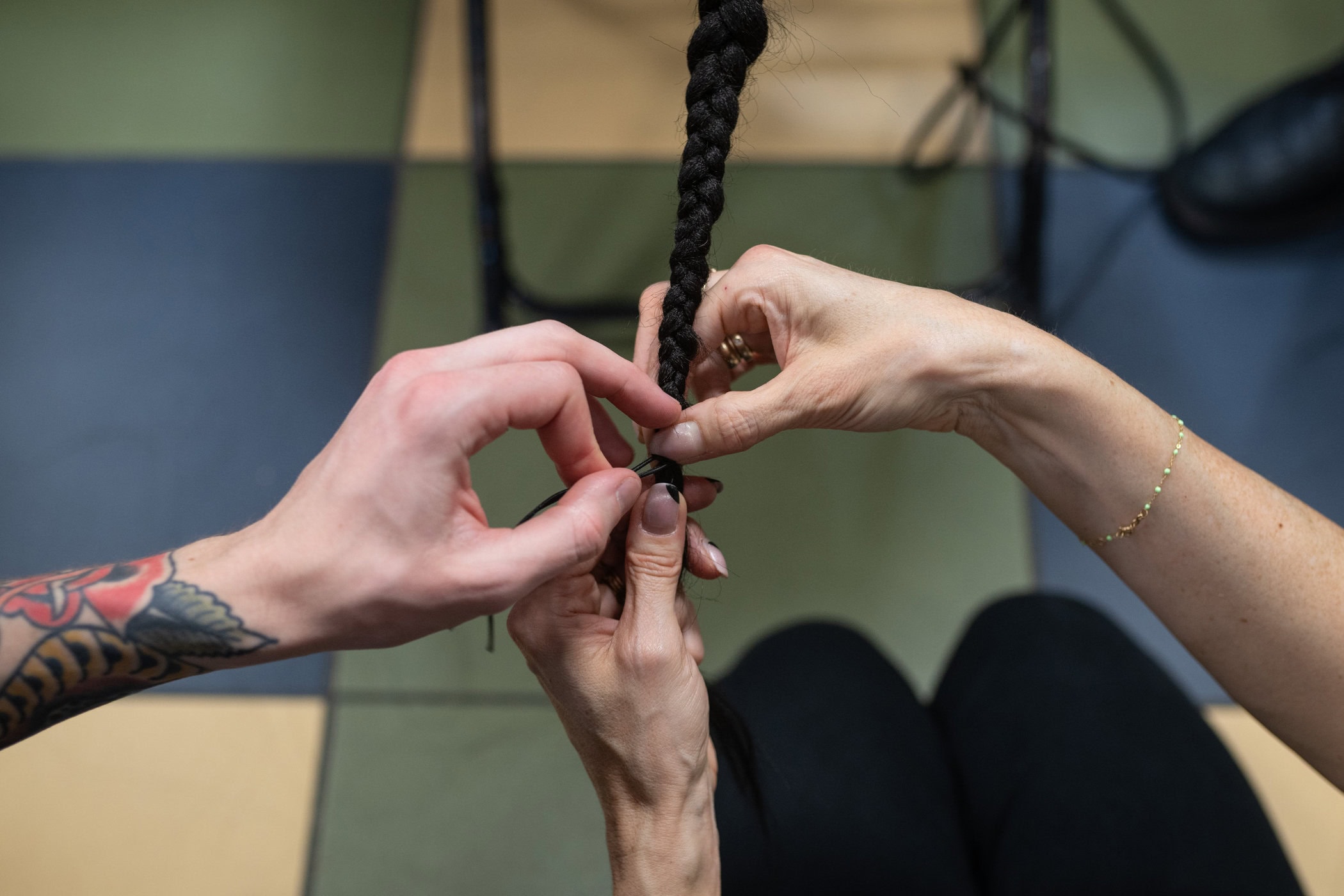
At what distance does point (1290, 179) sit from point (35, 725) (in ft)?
5.86

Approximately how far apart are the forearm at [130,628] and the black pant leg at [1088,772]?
0.64 m

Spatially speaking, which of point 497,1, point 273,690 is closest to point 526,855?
point 273,690

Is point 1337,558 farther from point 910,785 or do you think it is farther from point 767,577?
point 767,577

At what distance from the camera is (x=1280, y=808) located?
1.15 meters

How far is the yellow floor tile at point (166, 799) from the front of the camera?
1.12m

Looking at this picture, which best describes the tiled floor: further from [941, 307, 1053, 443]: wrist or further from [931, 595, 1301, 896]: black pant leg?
[941, 307, 1053, 443]: wrist

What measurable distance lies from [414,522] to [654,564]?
0.17m

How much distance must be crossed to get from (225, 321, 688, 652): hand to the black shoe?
1416mm

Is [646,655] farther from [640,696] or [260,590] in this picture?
[260,590]

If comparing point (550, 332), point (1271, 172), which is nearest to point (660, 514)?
point (550, 332)

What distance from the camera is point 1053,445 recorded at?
69cm

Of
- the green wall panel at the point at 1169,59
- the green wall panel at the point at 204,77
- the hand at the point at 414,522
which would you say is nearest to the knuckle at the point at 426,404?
the hand at the point at 414,522

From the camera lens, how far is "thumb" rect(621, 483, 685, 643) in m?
0.59

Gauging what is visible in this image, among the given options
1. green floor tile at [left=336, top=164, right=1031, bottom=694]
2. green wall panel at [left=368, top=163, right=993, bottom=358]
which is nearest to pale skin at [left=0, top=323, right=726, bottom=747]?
green floor tile at [left=336, top=164, right=1031, bottom=694]
